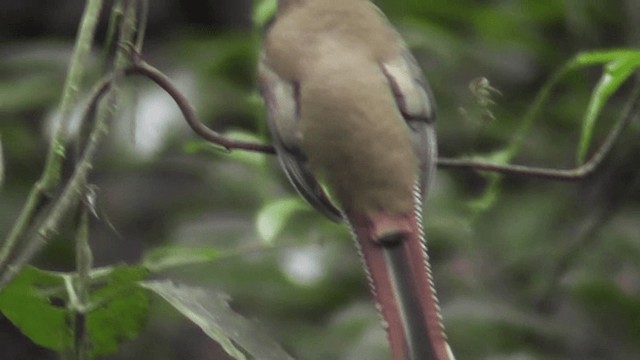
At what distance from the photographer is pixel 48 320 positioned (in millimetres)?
1658

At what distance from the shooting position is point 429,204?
2711 millimetres

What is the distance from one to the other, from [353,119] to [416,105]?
11 centimetres

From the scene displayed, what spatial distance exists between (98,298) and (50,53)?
1647 mm

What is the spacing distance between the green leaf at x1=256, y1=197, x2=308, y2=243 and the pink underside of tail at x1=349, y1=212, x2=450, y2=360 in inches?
15.9

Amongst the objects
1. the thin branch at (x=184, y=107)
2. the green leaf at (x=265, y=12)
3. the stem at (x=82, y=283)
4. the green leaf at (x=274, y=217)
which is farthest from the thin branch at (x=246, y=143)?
the green leaf at (x=265, y=12)

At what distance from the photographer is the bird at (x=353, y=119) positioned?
6.04 feet

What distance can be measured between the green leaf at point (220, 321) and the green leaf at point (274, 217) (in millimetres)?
561

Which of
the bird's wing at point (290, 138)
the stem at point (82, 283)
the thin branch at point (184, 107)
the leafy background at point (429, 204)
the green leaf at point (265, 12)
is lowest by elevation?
the leafy background at point (429, 204)

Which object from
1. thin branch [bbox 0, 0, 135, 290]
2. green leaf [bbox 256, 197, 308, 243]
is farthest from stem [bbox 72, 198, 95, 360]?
green leaf [bbox 256, 197, 308, 243]

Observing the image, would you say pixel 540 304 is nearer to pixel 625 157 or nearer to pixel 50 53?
pixel 625 157

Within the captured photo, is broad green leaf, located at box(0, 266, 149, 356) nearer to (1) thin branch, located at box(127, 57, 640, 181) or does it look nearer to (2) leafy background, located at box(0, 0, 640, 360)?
(1) thin branch, located at box(127, 57, 640, 181)

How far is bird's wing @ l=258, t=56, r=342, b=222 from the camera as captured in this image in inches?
75.7

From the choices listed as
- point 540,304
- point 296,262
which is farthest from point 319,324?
point 540,304

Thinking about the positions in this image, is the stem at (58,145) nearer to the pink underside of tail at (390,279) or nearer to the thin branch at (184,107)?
the thin branch at (184,107)
